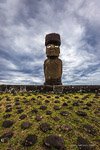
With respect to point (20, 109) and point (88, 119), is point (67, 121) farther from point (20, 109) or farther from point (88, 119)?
point (20, 109)

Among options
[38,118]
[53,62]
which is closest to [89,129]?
[38,118]

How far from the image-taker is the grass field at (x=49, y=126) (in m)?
4.09

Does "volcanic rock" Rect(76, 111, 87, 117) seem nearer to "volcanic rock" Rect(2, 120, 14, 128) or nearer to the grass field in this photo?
→ the grass field

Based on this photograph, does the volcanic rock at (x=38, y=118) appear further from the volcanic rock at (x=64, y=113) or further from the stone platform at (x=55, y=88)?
the stone platform at (x=55, y=88)

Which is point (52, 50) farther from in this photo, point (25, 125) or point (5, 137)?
point (5, 137)

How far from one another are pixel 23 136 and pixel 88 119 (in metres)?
2.07

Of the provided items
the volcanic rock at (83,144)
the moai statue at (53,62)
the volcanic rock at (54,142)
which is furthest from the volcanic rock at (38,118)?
the moai statue at (53,62)

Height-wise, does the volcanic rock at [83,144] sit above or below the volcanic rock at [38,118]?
below

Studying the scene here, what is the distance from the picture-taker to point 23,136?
14.6 feet

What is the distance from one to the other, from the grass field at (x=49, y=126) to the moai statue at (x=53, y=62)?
164 inches

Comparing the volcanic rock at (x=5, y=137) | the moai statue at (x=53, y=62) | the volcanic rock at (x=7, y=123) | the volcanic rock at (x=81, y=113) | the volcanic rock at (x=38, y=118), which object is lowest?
the volcanic rock at (x=5, y=137)

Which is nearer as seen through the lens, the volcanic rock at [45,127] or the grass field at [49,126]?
the grass field at [49,126]

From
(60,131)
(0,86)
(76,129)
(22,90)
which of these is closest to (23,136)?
(60,131)

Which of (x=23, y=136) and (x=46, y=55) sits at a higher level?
(x=46, y=55)
